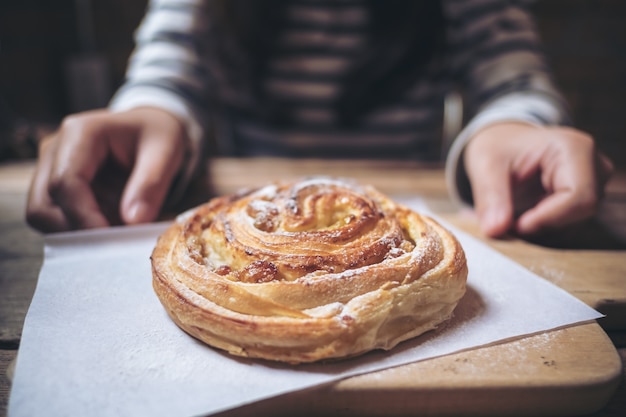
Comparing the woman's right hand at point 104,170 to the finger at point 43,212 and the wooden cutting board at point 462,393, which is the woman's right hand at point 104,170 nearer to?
the finger at point 43,212

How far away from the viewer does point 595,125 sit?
348 centimetres

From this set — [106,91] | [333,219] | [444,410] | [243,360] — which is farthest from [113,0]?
[444,410]

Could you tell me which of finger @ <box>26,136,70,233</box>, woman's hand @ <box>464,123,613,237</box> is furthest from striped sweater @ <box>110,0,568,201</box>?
finger @ <box>26,136,70,233</box>

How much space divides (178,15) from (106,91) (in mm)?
1594

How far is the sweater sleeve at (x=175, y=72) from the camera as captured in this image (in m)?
1.81

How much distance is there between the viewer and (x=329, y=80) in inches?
97.7

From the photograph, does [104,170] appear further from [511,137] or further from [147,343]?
[511,137]

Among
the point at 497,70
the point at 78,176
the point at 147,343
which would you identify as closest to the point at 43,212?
the point at 78,176

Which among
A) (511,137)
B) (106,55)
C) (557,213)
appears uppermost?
(511,137)

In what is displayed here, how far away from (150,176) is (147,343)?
2.19ft

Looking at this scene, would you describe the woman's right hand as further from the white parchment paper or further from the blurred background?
the blurred background

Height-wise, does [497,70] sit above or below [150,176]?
above

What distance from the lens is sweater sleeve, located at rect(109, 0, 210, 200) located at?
181cm

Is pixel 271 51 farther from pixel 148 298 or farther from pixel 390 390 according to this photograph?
pixel 390 390
